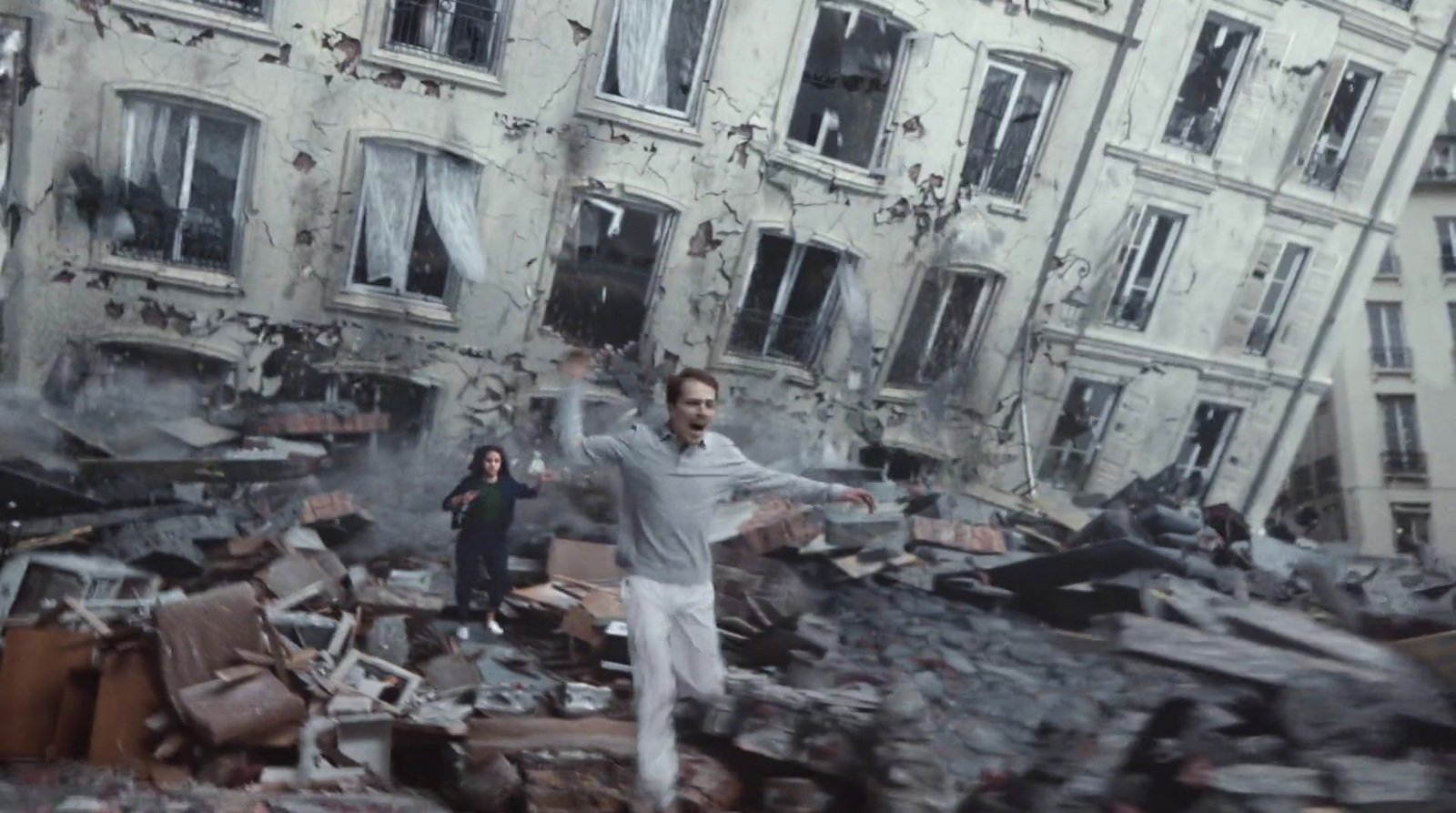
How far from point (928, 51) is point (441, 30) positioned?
209 cm

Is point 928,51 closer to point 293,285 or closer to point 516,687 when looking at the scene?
point 293,285

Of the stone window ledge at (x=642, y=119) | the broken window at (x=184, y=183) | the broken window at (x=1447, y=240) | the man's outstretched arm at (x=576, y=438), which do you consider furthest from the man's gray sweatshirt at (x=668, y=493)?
the broken window at (x=1447, y=240)

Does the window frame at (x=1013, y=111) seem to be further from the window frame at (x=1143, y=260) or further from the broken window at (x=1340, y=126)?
the broken window at (x=1340, y=126)

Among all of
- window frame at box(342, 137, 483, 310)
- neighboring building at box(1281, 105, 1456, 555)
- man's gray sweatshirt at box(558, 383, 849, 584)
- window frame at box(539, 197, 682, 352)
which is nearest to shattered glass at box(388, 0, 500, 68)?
window frame at box(342, 137, 483, 310)

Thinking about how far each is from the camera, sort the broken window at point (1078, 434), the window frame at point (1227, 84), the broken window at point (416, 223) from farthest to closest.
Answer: the broken window at point (1078, 434) < the window frame at point (1227, 84) < the broken window at point (416, 223)

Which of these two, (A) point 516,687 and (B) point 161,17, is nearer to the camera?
(B) point 161,17

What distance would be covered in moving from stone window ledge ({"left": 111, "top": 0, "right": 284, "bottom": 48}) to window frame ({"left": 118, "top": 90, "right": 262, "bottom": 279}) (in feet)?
0.96

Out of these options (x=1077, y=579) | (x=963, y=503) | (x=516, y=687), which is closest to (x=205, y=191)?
(x=516, y=687)

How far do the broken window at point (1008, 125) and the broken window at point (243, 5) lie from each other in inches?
119

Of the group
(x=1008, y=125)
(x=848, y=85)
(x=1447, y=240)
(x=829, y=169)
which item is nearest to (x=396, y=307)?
(x=829, y=169)

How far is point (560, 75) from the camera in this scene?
4777 mm

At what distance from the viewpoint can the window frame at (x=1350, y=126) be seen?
5.34 m

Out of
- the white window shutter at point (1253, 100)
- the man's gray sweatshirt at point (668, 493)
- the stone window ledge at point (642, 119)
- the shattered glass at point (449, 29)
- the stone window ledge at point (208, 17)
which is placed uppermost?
the white window shutter at point (1253, 100)

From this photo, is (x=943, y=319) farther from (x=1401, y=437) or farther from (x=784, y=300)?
(x=1401, y=437)
